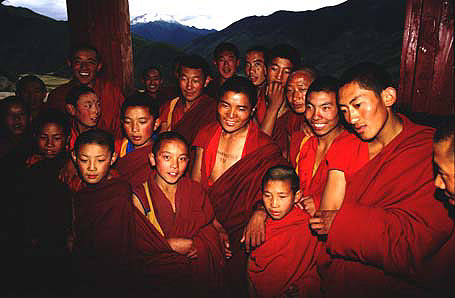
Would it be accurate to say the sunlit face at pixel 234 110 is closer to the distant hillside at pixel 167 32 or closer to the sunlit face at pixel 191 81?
the sunlit face at pixel 191 81

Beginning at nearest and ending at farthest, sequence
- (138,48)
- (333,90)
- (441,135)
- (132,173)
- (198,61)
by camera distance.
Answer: (441,135)
(333,90)
(132,173)
(198,61)
(138,48)

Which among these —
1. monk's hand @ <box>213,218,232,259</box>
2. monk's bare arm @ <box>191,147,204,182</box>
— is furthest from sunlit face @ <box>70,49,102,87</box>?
monk's hand @ <box>213,218,232,259</box>

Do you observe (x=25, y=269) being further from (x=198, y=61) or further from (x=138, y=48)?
(x=138, y=48)

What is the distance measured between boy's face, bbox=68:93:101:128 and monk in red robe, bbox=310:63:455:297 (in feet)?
7.82

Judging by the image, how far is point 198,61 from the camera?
3404 mm

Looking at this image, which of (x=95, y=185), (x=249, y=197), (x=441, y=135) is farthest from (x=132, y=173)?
(x=441, y=135)

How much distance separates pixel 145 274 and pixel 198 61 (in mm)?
2397

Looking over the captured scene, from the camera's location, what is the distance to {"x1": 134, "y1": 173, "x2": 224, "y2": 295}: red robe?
208 cm

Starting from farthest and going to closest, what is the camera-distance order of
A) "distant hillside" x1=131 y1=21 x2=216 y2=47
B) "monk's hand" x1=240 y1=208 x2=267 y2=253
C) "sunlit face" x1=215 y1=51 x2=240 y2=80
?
"distant hillside" x1=131 y1=21 x2=216 y2=47
"sunlit face" x1=215 y1=51 x2=240 y2=80
"monk's hand" x1=240 y1=208 x2=267 y2=253

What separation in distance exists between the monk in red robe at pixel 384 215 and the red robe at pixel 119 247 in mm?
1092

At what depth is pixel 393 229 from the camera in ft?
5.09

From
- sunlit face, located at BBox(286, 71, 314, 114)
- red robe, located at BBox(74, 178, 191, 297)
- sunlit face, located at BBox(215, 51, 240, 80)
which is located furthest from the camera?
sunlit face, located at BBox(215, 51, 240, 80)

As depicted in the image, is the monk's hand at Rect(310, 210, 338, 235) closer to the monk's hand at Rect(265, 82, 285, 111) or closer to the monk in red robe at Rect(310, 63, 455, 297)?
the monk in red robe at Rect(310, 63, 455, 297)

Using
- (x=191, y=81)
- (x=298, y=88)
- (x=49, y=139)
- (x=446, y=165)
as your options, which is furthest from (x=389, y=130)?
(x=49, y=139)
